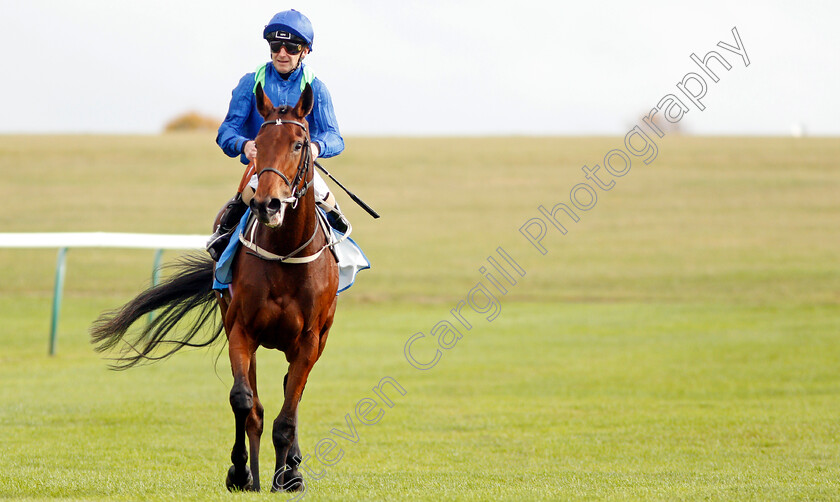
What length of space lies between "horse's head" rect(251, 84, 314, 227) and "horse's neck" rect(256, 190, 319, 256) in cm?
10

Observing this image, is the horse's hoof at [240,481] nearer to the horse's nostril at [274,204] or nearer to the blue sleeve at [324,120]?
the horse's nostril at [274,204]

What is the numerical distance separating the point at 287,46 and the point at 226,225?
1127 millimetres

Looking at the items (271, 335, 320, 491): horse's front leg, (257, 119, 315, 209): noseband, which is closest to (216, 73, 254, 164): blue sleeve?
(257, 119, 315, 209): noseband

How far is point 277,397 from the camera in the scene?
11.1 m

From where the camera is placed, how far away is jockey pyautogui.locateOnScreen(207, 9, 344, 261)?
5.61m

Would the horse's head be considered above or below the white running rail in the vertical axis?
below

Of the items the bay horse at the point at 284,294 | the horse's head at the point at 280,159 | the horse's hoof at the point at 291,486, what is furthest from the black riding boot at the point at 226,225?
the horse's hoof at the point at 291,486

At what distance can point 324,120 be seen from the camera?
5.87m

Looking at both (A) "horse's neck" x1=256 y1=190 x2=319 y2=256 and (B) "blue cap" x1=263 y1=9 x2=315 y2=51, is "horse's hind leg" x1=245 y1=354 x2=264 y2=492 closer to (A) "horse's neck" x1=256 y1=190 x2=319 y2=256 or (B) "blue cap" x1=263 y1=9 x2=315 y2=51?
(A) "horse's neck" x1=256 y1=190 x2=319 y2=256

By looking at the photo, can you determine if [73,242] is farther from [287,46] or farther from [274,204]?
[274,204]

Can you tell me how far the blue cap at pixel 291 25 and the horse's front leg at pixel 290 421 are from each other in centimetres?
174

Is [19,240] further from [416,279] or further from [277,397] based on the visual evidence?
[416,279]

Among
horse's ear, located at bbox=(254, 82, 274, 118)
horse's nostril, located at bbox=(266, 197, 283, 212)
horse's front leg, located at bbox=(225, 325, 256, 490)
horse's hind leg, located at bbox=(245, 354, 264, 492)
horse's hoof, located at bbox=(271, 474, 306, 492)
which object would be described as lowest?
horse's hoof, located at bbox=(271, 474, 306, 492)

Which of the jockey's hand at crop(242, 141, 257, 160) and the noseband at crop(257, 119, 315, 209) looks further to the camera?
the jockey's hand at crop(242, 141, 257, 160)
